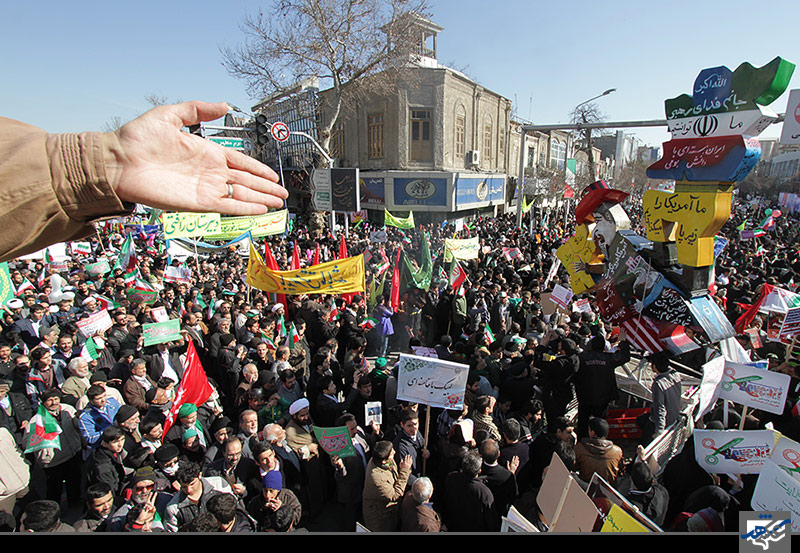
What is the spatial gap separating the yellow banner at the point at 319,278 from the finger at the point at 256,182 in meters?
5.31

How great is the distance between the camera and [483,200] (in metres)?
28.6

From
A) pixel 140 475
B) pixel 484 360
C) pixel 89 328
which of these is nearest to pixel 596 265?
pixel 484 360

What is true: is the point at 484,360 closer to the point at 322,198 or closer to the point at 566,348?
the point at 566,348

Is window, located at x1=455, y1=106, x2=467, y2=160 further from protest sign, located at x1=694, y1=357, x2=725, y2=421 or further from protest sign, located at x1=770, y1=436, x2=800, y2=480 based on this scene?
protest sign, located at x1=770, y1=436, x2=800, y2=480

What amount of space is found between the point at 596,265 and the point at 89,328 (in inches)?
340

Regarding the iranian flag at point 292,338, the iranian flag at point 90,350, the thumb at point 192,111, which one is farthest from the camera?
the iranian flag at point 292,338

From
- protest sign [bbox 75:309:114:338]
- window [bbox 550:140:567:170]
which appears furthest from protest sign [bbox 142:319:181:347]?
window [bbox 550:140:567:170]

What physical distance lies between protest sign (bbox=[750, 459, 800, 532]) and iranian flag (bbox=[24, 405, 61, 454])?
5.89 meters

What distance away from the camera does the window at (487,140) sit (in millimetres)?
28922

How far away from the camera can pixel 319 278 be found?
7285mm

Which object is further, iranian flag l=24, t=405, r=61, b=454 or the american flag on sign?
the american flag on sign

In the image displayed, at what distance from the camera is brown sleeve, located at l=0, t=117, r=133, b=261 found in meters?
1.10

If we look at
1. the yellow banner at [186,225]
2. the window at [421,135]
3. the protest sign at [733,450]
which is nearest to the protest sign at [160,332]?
the yellow banner at [186,225]

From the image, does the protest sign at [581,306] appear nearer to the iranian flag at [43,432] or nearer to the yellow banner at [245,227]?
the iranian flag at [43,432]
